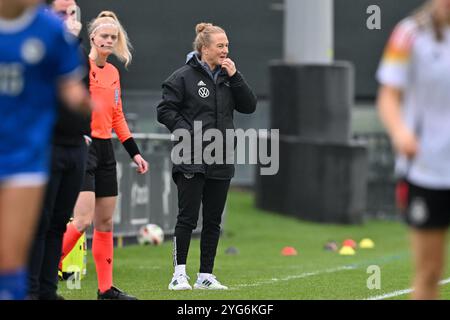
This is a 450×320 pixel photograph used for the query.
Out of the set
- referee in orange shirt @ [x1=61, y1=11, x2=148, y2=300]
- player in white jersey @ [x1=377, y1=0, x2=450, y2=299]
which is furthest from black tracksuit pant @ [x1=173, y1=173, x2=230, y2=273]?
player in white jersey @ [x1=377, y1=0, x2=450, y2=299]

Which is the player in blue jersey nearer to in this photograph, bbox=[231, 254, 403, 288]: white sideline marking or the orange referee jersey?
the orange referee jersey

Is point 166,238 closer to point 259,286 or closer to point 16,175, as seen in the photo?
point 259,286

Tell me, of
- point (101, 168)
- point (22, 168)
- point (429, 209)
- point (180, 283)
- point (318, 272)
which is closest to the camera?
point (22, 168)

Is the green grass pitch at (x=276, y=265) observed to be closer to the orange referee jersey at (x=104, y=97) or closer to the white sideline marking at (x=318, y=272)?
the white sideline marking at (x=318, y=272)

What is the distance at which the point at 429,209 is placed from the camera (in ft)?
21.7

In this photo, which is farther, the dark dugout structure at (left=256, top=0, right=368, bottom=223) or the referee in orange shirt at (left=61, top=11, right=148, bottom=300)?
the dark dugout structure at (left=256, top=0, right=368, bottom=223)

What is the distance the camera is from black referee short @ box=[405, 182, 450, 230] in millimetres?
6598

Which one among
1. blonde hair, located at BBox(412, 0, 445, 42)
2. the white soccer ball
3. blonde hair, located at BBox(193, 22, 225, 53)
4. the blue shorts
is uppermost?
blonde hair, located at BBox(412, 0, 445, 42)

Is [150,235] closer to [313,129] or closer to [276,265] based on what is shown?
[276,265]

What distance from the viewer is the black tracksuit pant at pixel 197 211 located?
10.9 meters

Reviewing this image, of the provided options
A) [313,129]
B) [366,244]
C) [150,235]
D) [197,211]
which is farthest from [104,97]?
[313,129]

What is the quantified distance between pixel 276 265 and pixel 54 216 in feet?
21.9

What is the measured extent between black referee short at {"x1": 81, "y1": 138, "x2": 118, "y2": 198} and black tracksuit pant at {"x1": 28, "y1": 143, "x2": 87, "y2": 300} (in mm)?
1104

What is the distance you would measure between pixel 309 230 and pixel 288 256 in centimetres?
536
